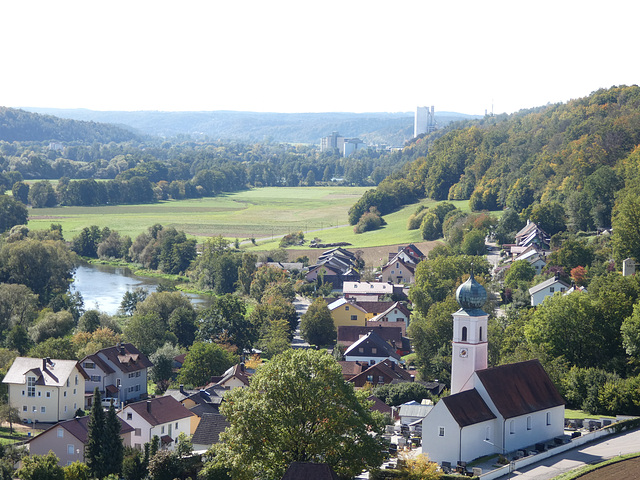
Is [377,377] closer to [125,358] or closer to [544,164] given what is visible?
[125,358]

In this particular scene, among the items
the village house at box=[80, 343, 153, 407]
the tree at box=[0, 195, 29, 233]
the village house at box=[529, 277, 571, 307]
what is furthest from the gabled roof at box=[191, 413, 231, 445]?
the tree at box=[0, 195, 29, 233]

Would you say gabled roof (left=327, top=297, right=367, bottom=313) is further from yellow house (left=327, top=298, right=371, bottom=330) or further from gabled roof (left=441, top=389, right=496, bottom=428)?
gabled roof (left=441, top=389, right=496, bottom=428)

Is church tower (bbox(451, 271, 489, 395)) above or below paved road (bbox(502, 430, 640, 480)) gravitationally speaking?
above

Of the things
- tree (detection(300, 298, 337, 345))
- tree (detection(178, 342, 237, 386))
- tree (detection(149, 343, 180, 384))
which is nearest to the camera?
tree (detection(178, 342, 237, 386))

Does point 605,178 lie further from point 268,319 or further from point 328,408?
point 328,408

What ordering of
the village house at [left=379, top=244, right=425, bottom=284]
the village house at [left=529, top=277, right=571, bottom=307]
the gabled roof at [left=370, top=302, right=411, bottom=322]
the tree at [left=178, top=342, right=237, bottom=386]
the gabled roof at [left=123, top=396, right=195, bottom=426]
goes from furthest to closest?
the village house at [left=379, top=244, right=425, bottom=284] < the gabled roof at [left=370, top=302, right=411, bottom=322] < the village house at [left=529, top=277, right=571, bottom=307] < the tree at [left=178, top=342, right=237, bottom=386] < the gabled roof at [left=123, top=396, right=195, bottom=426]

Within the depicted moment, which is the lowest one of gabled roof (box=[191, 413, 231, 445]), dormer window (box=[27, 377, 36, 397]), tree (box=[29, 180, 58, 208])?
tree (box=[29, 180, 58, 208])

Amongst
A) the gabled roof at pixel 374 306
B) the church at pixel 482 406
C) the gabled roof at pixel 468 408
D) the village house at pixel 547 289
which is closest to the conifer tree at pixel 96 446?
the church at pixel 482 406

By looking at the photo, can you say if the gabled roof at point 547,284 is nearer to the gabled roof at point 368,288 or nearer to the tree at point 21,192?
the gabled roof at point 368,288

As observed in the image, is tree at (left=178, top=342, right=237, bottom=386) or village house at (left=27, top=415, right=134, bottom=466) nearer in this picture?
village house at (left=27, top=415, right=134, bottom=466)
